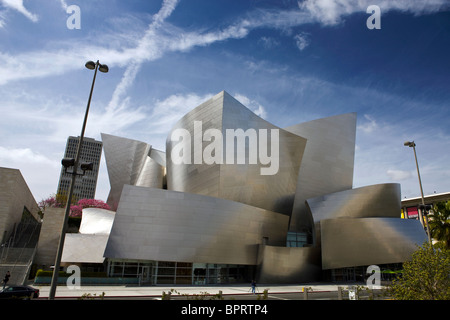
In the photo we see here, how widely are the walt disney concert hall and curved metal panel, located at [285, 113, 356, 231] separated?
217 millimetres

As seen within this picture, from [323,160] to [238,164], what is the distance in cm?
1581

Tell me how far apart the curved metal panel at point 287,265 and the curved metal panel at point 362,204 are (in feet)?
14.1

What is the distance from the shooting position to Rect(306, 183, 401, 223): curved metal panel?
34.0 m

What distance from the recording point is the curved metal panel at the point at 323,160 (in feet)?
137

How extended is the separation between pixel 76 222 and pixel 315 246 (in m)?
36.6

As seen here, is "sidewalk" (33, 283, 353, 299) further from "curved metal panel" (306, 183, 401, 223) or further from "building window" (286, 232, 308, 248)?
"building window" (286, 232, 308, 248)

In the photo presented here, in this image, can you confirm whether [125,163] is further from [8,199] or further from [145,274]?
[145,274]

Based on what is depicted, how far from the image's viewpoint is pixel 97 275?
26109mm

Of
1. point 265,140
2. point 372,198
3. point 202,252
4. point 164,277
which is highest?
point 265,140

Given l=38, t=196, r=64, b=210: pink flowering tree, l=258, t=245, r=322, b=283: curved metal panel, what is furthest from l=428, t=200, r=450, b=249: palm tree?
l=38, t=196, r=64, b=210: pink flowering tree

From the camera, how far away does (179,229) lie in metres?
27.6

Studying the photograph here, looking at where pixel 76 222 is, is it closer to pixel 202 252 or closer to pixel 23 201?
pixel 23 201

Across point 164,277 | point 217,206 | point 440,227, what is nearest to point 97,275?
point 164,277

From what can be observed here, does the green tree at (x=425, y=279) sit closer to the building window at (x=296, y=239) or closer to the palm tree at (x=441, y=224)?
the palm tree at (x=441, y=224)
